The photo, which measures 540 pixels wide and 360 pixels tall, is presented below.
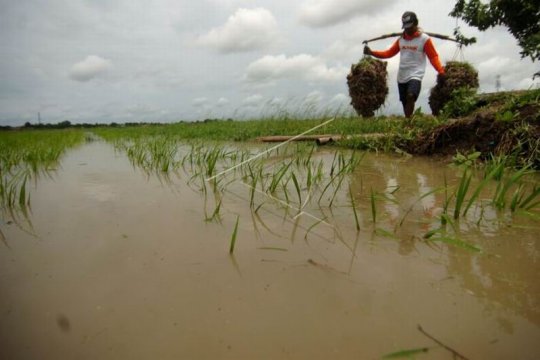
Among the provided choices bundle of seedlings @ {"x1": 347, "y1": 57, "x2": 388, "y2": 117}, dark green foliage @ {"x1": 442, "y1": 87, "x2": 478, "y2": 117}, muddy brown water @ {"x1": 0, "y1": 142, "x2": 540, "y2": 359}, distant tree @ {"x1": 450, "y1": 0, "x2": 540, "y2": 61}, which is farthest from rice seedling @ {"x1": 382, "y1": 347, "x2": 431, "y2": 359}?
distant tree @ {"x1": 450, "y1": 0, "x2": 540, "y2": 61}

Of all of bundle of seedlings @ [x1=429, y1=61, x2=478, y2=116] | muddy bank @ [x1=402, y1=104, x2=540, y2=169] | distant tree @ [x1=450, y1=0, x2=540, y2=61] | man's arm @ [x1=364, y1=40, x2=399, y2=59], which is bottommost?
muddy bank @ [x1=402, y1=104, x2=540, y2=169]

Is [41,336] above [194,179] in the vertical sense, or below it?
below

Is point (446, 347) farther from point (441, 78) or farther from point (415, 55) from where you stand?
point (441, 78)

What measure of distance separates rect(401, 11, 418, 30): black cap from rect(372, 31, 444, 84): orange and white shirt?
0.60ft

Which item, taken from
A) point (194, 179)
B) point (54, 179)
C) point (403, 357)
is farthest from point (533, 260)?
point (54, 179)

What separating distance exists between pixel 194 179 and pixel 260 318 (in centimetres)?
186

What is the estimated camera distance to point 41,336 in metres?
0.75

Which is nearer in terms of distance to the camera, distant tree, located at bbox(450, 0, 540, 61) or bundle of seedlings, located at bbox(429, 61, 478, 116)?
bundle of seedlings, located at bbox(429, 61, 478, 116)

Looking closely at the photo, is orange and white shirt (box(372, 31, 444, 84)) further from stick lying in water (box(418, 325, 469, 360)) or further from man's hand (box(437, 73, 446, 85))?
stick lying in water (box(418, 325, 469, 360))

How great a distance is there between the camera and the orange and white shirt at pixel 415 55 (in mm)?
4660

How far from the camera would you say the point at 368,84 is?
19.1ft

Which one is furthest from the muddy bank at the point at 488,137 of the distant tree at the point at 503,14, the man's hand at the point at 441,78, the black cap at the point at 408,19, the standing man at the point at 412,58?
the distant tree at the point at 503,14

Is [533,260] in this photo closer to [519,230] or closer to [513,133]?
[519,230]

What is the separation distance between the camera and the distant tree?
7.28 meters
